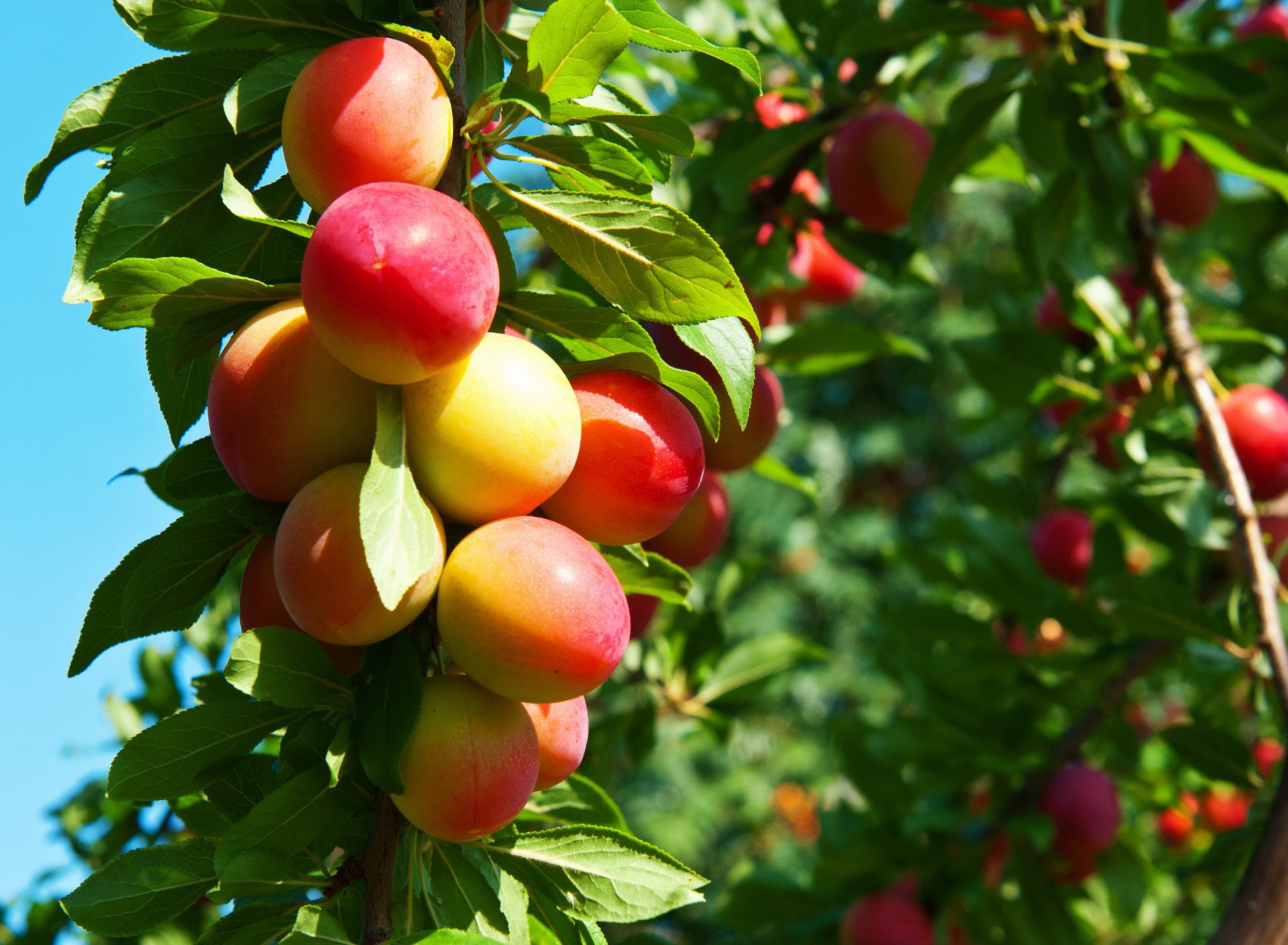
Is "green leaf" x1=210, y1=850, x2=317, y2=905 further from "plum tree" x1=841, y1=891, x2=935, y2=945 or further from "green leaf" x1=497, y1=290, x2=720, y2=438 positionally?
"plum tree" x1=841, y1=891, x2=935, y2=945

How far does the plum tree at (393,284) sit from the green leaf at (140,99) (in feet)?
0.50

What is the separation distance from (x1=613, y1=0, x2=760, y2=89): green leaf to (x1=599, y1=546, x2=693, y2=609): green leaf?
23 centimetres

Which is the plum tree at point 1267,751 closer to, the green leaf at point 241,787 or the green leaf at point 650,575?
the green leaf at point 650,575

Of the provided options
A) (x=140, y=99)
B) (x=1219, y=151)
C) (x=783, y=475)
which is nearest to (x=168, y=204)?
(x=140, y=99)

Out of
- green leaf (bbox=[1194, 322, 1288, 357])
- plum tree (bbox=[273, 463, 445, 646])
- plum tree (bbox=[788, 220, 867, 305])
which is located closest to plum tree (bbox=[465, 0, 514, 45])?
plum tree (bbox=[273, 463, 445, 646])

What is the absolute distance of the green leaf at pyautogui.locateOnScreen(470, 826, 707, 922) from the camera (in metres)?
0.45

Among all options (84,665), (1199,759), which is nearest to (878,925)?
(1199,759)

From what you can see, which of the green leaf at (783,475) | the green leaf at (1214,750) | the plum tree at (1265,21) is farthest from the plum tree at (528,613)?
the plum tree at (1265,21)

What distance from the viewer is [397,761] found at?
0.37 m

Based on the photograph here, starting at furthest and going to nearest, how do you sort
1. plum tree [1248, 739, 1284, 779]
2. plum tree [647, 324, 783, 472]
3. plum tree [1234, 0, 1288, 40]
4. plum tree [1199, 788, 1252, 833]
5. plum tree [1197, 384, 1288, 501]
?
plum tree [1199, 788, 1252, 833] → plum tree [1248, 739, 1284, 779] → plum tree [1234, 0, 1288, 40] → plum tree [1197, 384, 1288, 501] → plum tree [647, 324, 783, 472]

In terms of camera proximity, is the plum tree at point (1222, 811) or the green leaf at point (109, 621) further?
the plum tree at point (1222, 811)

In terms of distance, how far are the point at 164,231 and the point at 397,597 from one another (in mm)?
250

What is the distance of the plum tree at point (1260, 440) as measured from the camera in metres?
0.96

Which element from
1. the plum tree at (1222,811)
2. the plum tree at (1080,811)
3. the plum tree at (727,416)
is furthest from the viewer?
the plum tree at (1222,811)
